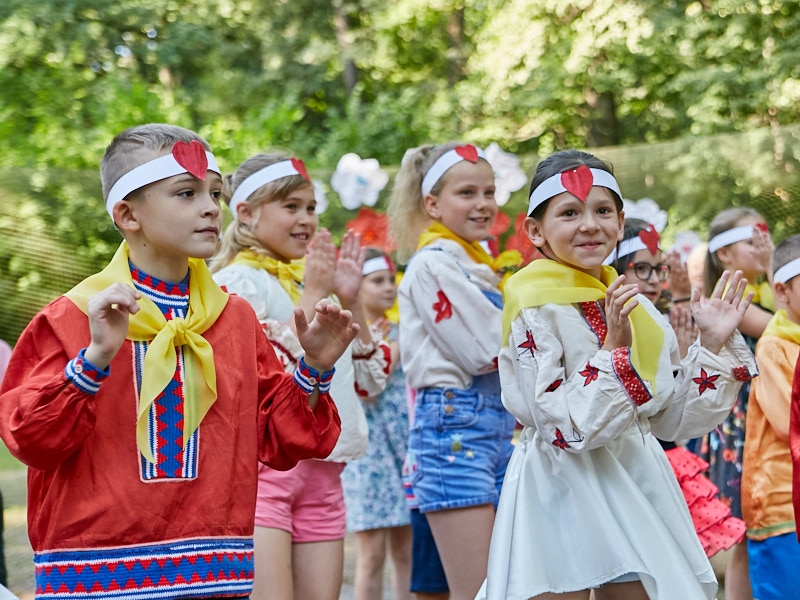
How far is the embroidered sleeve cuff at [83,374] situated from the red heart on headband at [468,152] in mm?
2476

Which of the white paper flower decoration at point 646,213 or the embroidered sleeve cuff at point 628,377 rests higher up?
the white paper flower decoration at point 646,213

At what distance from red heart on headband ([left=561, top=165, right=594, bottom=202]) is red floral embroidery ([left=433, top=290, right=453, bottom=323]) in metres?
0.94

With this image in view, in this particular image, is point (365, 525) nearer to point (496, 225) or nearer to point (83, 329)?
point (496, 225)

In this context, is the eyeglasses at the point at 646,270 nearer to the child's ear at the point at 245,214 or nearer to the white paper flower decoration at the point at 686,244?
the child's ear at the point at 245,214

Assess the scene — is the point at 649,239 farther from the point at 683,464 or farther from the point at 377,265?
the point at 377,265

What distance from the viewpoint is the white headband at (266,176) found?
4.35m

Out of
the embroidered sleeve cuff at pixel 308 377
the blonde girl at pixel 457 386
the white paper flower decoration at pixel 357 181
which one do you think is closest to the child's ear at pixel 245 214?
the blonde girl at pixel 457 386

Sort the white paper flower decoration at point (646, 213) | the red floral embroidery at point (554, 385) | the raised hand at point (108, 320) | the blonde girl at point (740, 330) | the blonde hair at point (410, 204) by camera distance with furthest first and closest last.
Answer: the white paper flower decoration at point (646, 213)
the blonde girl at point (740, 330)
the blonde hair at point (410, 204)
the red floral embroidery at point (554, 385)
the raised hand at point (108, 320)

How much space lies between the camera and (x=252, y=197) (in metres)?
4.37

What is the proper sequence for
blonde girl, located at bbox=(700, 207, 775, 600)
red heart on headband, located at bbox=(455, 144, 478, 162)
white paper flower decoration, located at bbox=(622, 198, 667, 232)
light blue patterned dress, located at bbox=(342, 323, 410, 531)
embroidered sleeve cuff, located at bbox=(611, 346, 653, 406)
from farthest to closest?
white paper flower decoration, located at bbox=(622, 198, 667, 232) < light blue patterned dress, located at bbox=(342, 323, 410, 531) < blonde girl, located at bbox=(700, 207, 775, 600) < red heart on headband, located at bbox=(455, 144, 478, 162) < embroidered sleeve cuff, located at bbox=(611, 346, 653, 406)

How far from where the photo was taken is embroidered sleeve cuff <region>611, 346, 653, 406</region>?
3.16 m

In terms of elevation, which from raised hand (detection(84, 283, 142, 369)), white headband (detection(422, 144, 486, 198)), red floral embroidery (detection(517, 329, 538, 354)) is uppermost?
white headband (detection(422, 144, 486, 198))

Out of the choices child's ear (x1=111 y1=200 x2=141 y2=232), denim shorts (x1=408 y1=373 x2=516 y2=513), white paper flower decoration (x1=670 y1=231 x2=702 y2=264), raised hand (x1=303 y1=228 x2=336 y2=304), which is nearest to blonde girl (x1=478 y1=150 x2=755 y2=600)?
denim shorts (x1=408 y1=373 x2=516 y2=513)

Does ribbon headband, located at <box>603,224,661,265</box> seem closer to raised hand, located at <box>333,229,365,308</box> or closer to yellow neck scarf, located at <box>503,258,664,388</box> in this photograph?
yellow neck scarf, located at <box>503,258,664,388</box>
